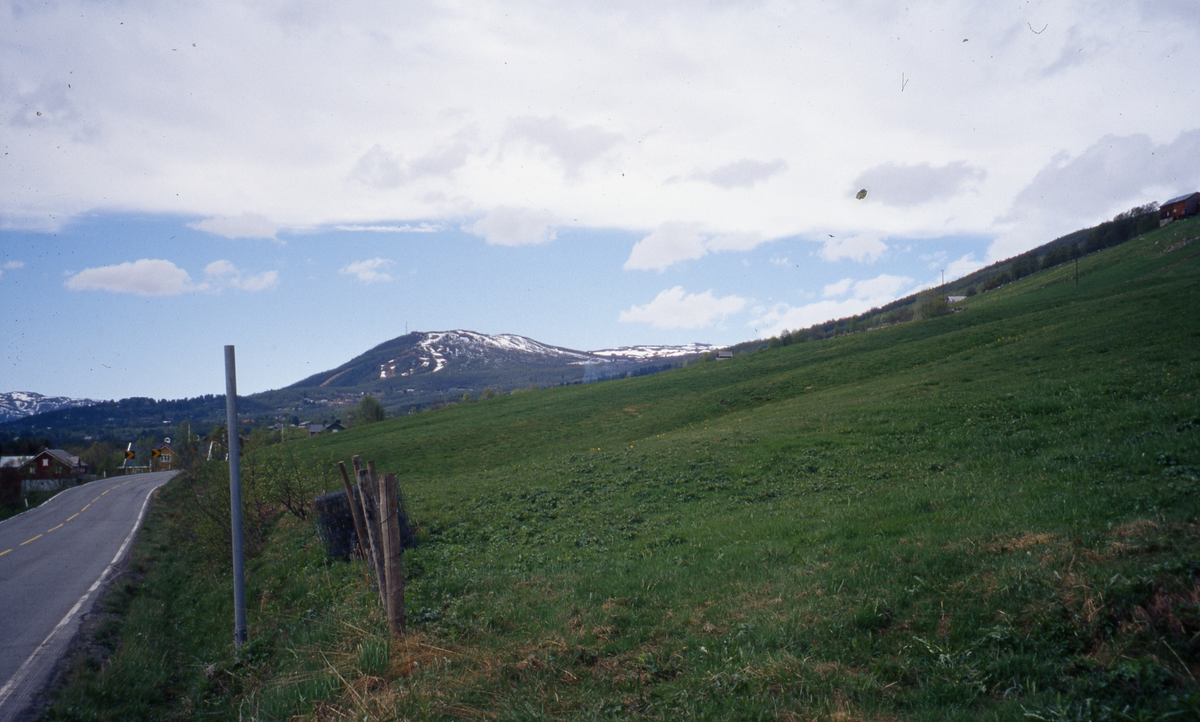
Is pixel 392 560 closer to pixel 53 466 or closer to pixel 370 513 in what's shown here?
pixel 370 513

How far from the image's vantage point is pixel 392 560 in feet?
27.4

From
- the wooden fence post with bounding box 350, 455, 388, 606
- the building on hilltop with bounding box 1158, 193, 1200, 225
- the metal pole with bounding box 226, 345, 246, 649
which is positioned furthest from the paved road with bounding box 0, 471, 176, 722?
the building on hilltop with bounding box 1158, 193, 1200, 225

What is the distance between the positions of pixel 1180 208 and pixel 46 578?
491 feet

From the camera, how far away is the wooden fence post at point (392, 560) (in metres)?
8.27

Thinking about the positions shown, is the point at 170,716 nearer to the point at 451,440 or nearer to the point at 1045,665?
the point at 1045,665

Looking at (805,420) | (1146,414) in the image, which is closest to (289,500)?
(805,420)

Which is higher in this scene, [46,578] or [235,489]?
[235,489]

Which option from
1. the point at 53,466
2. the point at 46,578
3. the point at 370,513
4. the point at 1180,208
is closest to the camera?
the point at 370,513

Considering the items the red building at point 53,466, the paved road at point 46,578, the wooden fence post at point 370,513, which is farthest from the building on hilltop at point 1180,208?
the red building at point 53,466

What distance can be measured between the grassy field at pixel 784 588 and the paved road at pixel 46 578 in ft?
3.91

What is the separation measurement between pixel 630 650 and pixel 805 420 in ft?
71.5

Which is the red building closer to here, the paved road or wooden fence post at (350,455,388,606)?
the paved road

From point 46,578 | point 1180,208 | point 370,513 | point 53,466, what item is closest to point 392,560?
point 370,513

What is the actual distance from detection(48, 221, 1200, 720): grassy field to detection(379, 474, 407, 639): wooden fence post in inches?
15.6
